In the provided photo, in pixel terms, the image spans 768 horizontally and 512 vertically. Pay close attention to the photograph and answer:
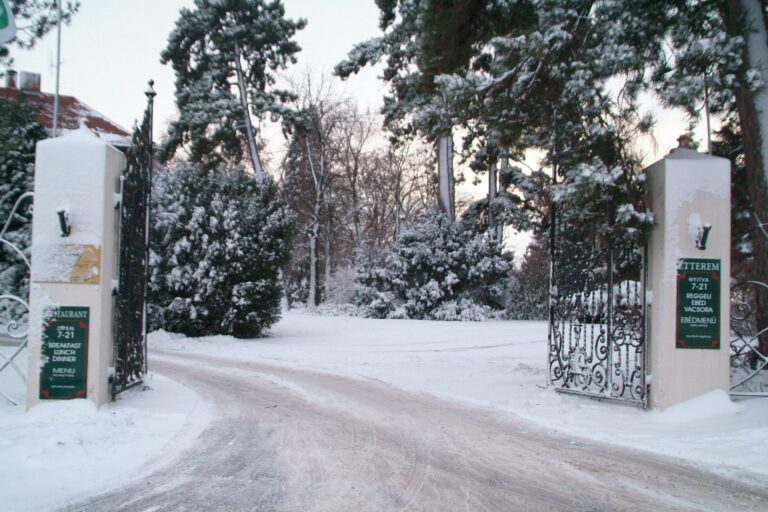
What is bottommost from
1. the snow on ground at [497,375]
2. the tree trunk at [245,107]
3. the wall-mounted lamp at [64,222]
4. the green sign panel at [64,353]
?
the snow on ground at [497,375]

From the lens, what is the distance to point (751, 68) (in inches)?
347

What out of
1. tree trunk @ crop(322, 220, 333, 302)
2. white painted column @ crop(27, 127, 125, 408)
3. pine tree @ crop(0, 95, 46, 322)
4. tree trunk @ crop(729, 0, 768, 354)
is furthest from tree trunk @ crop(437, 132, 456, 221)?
white painted column @ crop(27, 127, 125, 408)

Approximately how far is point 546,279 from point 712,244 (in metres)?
21.0

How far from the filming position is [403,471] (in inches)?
228

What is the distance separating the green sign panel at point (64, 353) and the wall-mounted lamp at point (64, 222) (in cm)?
90

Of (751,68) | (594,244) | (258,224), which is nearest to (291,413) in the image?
(594,244)

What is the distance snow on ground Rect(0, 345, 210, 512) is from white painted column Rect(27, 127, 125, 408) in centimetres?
48

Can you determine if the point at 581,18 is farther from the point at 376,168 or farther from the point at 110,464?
the point at 376,168

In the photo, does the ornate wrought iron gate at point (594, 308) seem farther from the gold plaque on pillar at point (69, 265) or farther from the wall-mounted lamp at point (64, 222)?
the wall-mounted lamp at point (64, 222)

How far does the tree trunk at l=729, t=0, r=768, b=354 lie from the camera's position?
29.2ft

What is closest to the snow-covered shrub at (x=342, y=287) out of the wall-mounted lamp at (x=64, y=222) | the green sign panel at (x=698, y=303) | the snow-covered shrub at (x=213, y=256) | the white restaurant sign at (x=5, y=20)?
the snow-covered shrub at (x=213, y=256)

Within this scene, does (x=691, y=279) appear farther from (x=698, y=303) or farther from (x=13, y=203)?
(x=13, y=203)

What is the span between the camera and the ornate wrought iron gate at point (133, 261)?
8102 mm

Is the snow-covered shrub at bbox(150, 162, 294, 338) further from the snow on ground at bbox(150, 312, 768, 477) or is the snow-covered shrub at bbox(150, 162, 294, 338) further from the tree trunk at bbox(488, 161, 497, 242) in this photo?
the tree trunk at bbox(488, 161, 497, 242)
